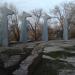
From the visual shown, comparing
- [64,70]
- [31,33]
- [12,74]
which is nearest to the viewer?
[64,70]

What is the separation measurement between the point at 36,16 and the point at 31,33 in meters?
5.71

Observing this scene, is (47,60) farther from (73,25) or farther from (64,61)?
(73,25)

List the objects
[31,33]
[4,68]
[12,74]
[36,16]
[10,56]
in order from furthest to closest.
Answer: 1. [36,16]
2. [31,33]
3. [10,56]
4. [4,68]
5. [12,74]

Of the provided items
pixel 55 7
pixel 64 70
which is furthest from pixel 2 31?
pixel 55 7

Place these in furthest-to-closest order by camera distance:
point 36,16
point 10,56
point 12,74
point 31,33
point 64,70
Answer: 1. point 36,16
2. point 31,33
3. point 10,56
4. point 12,74
5. point 64,70

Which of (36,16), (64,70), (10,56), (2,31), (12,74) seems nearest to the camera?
(64,70)

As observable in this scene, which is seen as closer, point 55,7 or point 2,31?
point 2,31

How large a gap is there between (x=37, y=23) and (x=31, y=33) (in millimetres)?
3901

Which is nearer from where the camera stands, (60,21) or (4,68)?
(4,68)

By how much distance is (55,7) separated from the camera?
201 ft

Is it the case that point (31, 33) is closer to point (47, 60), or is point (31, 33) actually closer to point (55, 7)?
point (55, 7)

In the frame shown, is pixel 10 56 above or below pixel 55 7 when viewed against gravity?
below

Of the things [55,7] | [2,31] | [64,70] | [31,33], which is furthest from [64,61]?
[55,7]

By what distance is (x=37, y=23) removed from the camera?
56.0 metres
